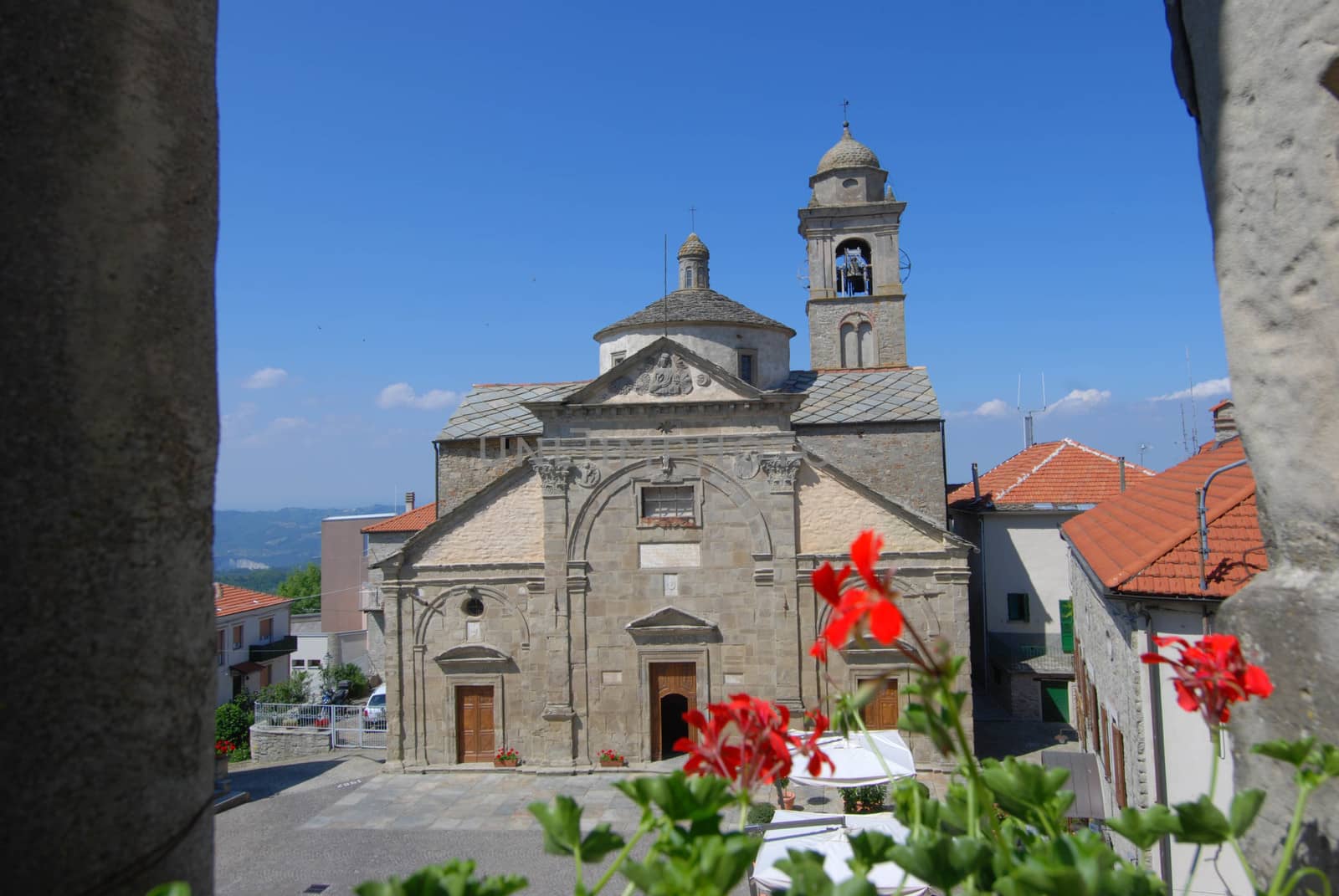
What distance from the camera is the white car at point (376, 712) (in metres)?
24.4

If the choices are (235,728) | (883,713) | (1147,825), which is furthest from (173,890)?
(235,728)

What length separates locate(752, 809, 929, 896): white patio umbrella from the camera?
8.45 m

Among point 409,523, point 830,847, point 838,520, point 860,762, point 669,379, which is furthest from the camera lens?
point 409,523

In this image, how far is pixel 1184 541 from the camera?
383 inches

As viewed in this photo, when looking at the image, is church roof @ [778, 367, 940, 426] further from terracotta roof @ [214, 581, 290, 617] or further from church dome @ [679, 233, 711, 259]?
terracotta roof @ [214, 581, 290, 617]

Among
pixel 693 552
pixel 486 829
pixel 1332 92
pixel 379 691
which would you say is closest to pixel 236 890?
pixel 486 829

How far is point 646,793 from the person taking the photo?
1771mm

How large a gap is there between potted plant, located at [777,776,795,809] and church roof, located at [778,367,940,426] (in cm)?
882

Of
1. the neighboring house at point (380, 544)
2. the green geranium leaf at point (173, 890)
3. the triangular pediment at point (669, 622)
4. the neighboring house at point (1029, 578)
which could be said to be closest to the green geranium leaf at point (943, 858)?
the green geranium leaf at point (173, 890)

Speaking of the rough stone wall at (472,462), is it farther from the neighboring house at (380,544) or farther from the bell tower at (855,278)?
the bell tower at (855,278)

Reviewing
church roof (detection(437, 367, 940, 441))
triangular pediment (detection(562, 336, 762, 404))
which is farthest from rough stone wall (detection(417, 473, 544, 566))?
church roof (detection(437, 367, 940, 441))

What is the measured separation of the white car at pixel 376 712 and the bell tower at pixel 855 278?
18621 millimetres

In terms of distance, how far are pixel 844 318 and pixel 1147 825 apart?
3203 centimetres

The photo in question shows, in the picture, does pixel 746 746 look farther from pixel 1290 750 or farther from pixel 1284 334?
pixel 1284 334
